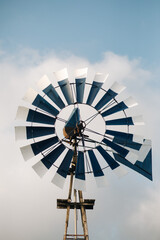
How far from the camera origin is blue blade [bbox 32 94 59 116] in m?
11.7

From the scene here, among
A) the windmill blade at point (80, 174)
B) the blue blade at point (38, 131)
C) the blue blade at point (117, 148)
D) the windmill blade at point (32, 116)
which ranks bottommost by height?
the windmill blade at point (80, 174)

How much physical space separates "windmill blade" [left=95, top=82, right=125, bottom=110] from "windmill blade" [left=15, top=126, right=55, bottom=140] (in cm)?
195

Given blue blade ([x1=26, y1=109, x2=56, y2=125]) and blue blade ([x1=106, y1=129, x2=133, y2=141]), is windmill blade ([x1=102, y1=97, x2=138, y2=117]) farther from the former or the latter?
blue blade ([x1=26, y1=109, x2=56, y2=125])

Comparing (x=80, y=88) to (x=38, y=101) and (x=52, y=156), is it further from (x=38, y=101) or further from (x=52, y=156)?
(x=52, y=156)

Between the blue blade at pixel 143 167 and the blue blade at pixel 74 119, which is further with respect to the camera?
the blue blade at pixel 143 167

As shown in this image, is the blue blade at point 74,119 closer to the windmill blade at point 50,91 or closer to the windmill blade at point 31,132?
the windmill blade at point 50,91

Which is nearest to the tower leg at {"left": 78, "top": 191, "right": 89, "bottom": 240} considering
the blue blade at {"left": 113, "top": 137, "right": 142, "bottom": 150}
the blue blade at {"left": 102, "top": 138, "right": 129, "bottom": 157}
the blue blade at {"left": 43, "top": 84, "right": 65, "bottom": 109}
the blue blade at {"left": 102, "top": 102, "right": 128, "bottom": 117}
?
the blue blade at {"left": 102, "top": 138, "right": 129, "bottom": 157}

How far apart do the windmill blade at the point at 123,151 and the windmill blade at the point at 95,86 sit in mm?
1470

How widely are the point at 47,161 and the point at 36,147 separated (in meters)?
0.59

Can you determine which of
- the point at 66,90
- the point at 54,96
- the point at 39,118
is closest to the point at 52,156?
the point at 39,118

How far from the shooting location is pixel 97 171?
11.8 metres

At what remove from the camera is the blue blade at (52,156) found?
11.6 m

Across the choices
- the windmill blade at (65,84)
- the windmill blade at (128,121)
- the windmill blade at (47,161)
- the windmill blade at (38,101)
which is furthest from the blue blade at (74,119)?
the windmill blade at (128,121)

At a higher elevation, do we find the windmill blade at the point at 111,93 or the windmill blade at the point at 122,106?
the windmill blade at the point at 111,93
